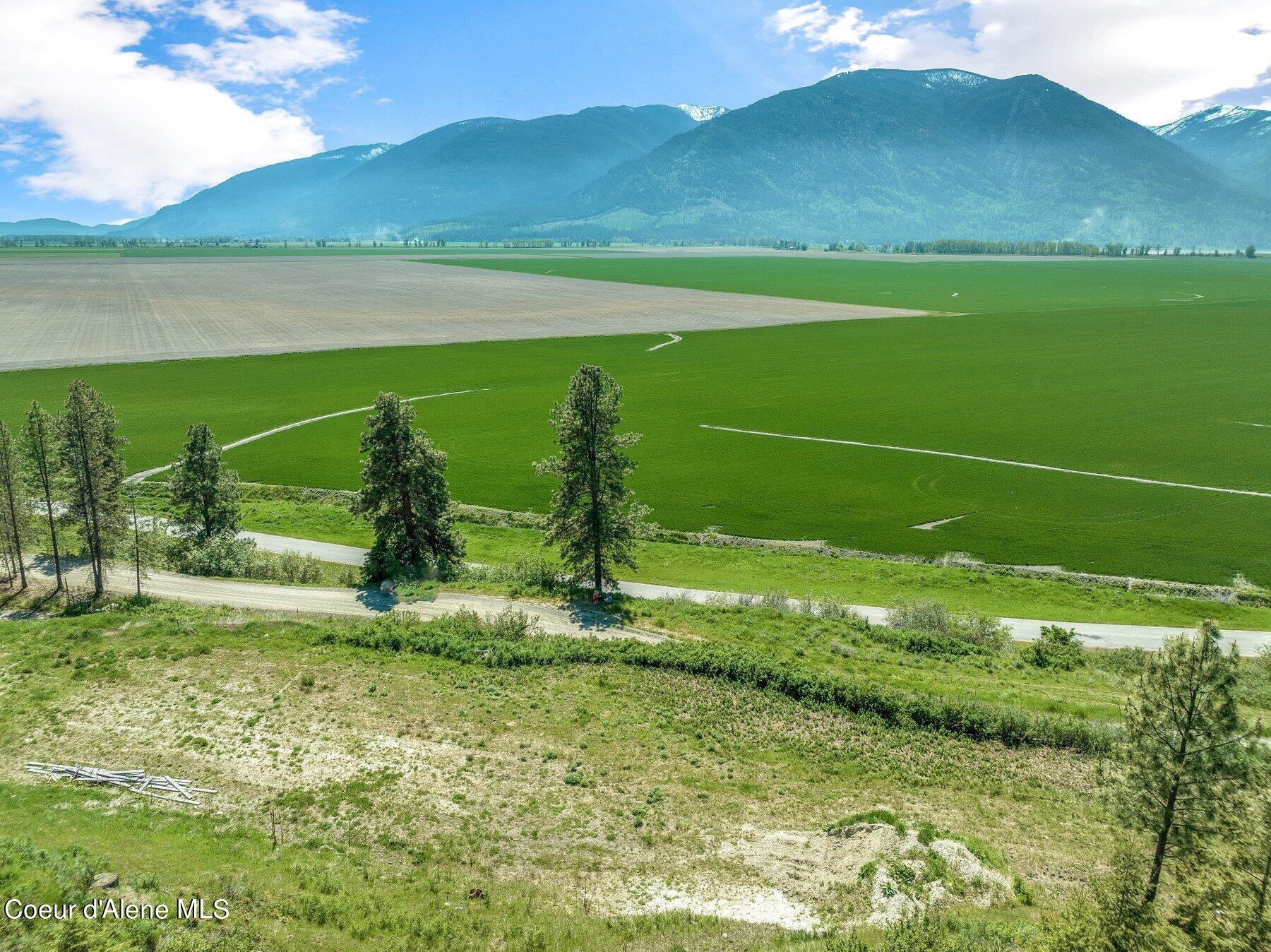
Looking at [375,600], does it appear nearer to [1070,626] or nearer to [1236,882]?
[1236,882]

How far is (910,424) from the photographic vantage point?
298ft

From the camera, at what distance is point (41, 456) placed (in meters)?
47.2

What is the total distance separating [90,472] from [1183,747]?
52438 millimetres

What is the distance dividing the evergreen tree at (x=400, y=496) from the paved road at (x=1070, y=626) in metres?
6.40

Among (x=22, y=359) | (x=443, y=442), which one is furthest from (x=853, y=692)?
(x=22, y=359)

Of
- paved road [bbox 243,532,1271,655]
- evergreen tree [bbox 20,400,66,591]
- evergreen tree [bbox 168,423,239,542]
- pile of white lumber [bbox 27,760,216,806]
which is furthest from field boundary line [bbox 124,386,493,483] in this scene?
pile of white lumber [bbox 27,760,216,806]

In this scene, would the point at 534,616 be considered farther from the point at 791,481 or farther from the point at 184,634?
Answer: the point at 791,481

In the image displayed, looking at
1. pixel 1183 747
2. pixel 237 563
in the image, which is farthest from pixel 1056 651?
pixel 237 563

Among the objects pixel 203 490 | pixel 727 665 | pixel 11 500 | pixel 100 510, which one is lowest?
pixel 727 665

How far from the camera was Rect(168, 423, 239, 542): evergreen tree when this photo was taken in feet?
176

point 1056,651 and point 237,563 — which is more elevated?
point 237,563

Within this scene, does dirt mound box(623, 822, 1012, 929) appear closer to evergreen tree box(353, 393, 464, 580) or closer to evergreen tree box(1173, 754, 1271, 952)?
evergreen tree box(1173, 754, 1271, 952)

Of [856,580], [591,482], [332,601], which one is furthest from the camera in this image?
[856,580]

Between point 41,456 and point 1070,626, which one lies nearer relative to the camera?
point 1070,626
